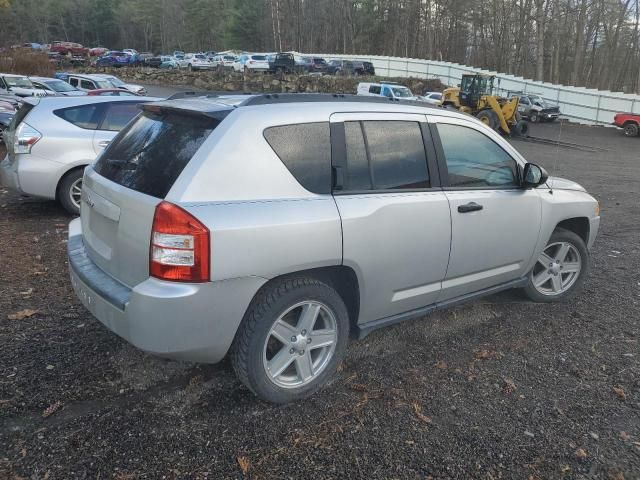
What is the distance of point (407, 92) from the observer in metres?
29.2

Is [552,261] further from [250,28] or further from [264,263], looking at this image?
[250,28]

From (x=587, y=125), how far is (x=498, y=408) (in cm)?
3377

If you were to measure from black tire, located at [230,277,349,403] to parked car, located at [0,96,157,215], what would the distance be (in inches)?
190

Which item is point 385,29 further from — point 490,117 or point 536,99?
point 490,117

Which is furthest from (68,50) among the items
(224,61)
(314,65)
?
(314,65)

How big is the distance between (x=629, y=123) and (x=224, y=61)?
33.9m

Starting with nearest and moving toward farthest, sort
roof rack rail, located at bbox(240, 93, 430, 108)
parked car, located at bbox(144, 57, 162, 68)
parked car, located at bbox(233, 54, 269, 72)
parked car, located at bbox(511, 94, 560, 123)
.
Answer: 1. roof rack rail, located at bbox(240, 93, 430, 108)
2. parked car, located at bbox(511, 94, 560, 123)
3. parked car, located at bbox(233, 54, 269, 72)
4. parked car, located at bbox(144, 57, 162, 68)

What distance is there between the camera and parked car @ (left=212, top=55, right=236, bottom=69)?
46344mm

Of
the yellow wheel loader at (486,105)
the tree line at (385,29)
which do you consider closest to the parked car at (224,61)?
the tree line at (385,29)

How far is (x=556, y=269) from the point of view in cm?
484

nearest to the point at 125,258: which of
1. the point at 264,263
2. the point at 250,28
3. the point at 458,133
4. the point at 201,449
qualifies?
the point at 264,263

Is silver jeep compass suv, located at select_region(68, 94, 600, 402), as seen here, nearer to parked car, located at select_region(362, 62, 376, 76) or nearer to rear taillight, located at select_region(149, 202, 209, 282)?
rear taillight, located at select_region(149, 202, 209, 282)

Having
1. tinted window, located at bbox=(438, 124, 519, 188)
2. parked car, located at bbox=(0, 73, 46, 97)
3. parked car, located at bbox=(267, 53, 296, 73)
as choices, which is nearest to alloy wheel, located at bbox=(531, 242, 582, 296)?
tinted window, located at bbox=(438, 124, 519, 188)

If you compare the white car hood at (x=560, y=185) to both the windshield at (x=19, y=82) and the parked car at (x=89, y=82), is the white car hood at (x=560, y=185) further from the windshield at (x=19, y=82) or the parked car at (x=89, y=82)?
the parked car at (x=89, y=82)
